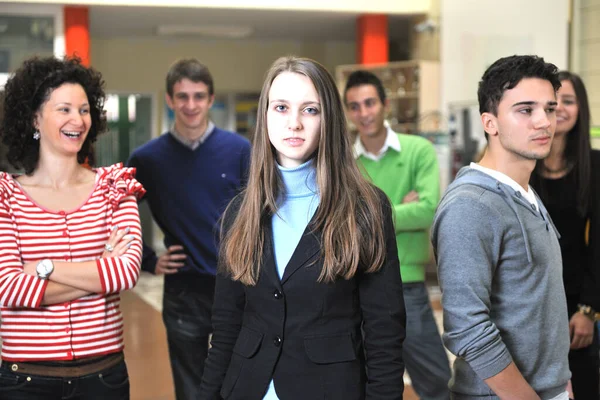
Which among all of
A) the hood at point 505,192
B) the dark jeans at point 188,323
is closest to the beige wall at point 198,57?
the dark jeans at point 188,323

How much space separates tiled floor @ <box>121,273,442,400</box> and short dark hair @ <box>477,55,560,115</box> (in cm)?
288

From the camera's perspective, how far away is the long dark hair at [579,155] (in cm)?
297

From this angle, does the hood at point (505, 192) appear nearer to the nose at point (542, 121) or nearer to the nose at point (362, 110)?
the nose at point (542, 121)

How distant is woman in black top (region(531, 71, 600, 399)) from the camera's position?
296 centimetres

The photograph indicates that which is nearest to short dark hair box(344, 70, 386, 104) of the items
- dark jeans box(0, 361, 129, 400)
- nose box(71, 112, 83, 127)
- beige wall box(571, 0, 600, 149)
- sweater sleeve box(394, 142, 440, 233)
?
sweater sleeve box(394, 142, 440, 233)

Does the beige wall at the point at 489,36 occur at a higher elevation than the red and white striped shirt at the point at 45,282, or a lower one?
higher

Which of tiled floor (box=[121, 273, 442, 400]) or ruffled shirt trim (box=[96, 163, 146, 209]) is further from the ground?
ruffled shirt trim (box=[96, 163, 146, 209])

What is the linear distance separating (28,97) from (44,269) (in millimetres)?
619

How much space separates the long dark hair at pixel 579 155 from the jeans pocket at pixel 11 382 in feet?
6.53

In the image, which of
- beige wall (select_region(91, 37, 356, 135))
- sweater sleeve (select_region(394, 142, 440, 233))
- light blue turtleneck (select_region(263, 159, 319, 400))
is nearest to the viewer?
light blue turtleneck (select_region(263, 159, 319, 400))

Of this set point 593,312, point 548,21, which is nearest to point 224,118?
point 548,21

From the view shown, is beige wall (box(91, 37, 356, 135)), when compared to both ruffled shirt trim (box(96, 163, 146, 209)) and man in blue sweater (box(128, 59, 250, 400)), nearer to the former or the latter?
man in blue sweater (box(128, 59, 250, 400))

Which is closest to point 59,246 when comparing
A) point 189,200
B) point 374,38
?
point 189,200

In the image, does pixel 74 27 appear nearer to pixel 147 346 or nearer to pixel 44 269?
pixel 147 346
